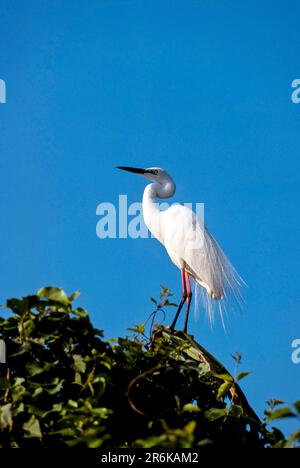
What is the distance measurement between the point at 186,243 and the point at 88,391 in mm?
4363

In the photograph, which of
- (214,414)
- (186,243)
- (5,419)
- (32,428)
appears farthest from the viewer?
(186,243)

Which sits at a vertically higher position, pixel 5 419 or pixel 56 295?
pixel 56 295

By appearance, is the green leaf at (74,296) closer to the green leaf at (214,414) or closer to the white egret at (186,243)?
the green leaf at (214,414)

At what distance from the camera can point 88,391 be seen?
7.10ft

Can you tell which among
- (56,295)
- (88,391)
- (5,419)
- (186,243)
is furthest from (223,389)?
(186,243)

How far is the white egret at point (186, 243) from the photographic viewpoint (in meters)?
6.40

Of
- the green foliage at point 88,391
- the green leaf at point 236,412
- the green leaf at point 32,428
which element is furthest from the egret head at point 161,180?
the green leaf at point 32,428

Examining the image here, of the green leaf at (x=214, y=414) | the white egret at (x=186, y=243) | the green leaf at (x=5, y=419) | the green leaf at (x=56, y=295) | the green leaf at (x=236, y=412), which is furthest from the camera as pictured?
the white egret at (x=186, y=243)

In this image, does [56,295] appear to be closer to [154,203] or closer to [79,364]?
[79,364]

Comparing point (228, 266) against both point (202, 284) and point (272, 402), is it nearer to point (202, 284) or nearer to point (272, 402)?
point (202, 284)

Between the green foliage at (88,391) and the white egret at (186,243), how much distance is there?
3509 millimetres

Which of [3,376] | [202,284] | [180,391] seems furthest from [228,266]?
[3,376]

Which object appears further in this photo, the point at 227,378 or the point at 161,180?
the point at 161,180
